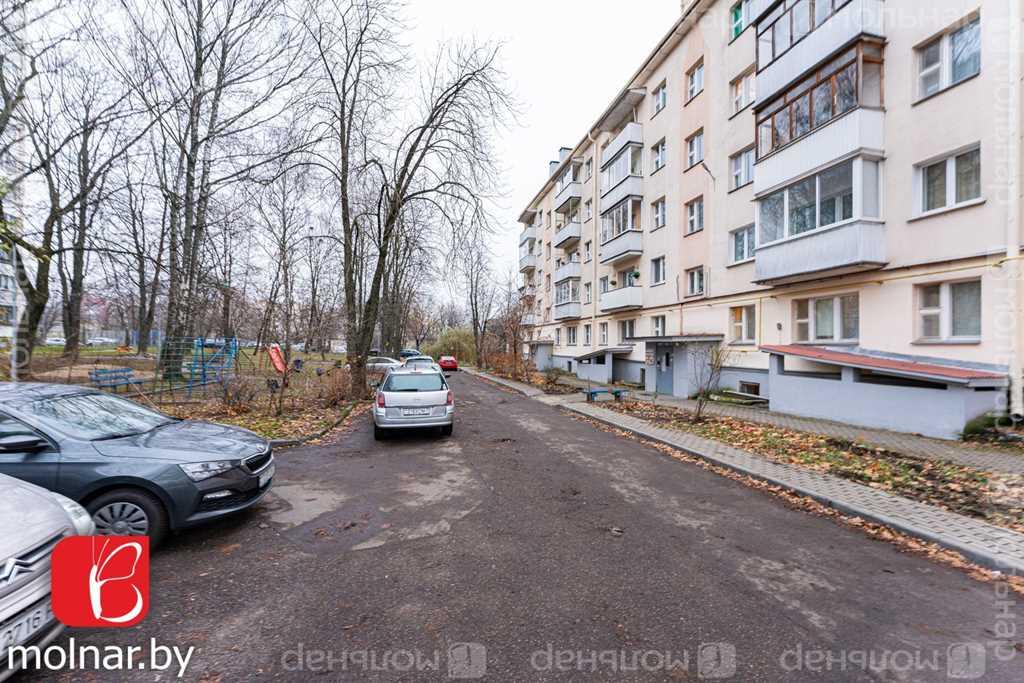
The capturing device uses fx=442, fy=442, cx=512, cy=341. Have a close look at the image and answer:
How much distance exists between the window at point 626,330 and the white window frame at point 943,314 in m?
13.2

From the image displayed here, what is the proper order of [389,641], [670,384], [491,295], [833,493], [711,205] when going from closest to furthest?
[389,641] → [833,493] → [711,205] → [670,384] → [491,295]

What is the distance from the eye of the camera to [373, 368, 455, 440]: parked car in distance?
30.3 feet

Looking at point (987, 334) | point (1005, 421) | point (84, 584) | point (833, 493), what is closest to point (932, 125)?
point (987, 334)

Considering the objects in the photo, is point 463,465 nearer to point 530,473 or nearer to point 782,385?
point 530,473

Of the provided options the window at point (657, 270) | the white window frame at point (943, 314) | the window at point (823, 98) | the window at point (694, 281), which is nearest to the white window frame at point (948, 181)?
the white window frame at point (943, 314)

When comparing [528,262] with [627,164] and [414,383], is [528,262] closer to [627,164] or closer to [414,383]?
[627,164]

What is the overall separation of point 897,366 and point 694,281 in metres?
9.82

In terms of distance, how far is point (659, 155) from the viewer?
69.4 feet

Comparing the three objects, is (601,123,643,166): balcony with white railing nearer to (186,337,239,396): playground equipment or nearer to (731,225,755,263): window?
(731,225,755,263): window

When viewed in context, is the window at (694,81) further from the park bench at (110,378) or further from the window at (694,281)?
the park bench at (110,378)

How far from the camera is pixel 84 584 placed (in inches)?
115

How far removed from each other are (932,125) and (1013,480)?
Result: 26.4ft

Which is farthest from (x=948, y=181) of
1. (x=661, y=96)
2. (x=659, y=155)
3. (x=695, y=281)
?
(x=661, y=96)

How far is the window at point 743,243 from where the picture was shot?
15266 mm
